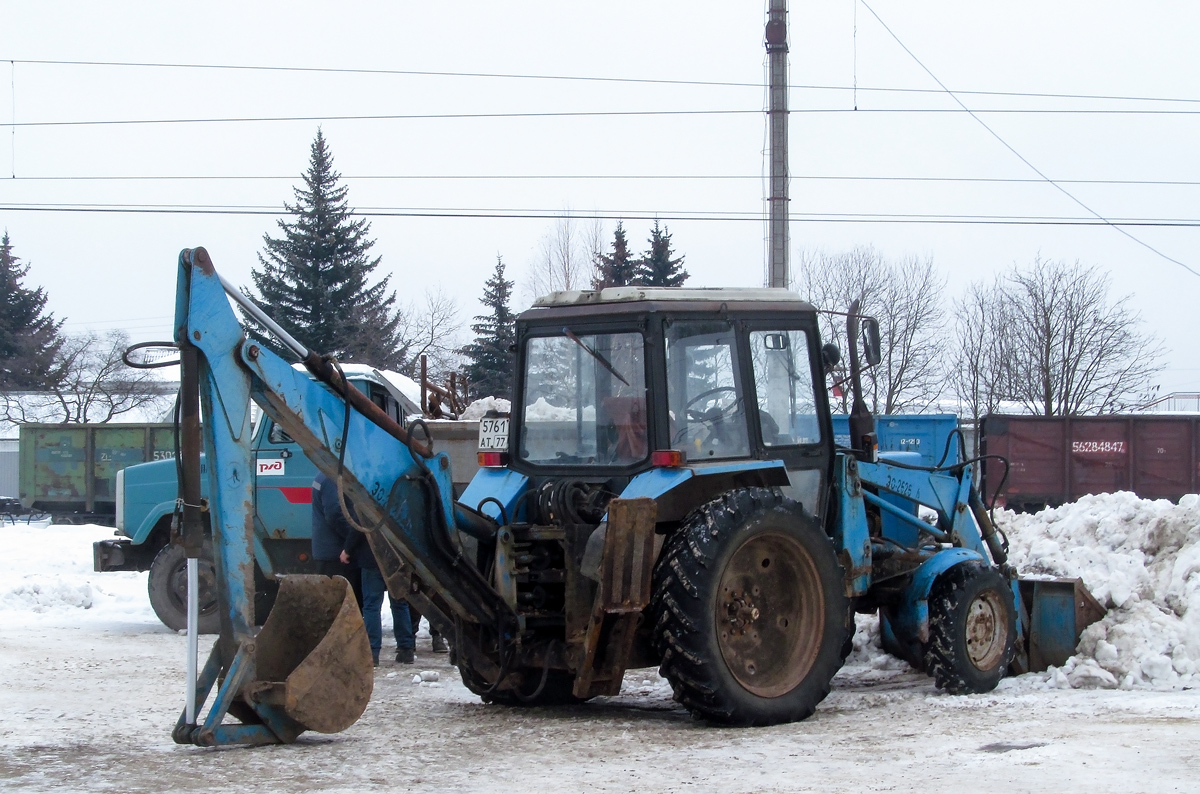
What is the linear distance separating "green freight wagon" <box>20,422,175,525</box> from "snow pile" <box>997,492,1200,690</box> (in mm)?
18050

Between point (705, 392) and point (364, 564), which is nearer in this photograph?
point (705, 392)

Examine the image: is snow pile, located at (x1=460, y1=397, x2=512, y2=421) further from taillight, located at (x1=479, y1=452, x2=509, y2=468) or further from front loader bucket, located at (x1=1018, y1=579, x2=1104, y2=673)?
front loader bucket, located at (x1=1018, y1=579, x2=1104, y2=673)

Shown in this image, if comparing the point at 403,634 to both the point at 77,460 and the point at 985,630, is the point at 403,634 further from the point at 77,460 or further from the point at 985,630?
the point at 77,460

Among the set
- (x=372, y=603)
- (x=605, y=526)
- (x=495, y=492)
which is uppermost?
(x=495, y=492)

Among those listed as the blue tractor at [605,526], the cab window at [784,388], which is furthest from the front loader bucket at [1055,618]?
the cab window at [784,388]

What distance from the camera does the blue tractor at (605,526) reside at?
5871 millimetres

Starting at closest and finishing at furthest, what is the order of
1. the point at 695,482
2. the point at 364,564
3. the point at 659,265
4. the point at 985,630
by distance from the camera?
1. the point at 695,482
2. the point at 985,630
3. the point at 364,564
4. the point at 659,265

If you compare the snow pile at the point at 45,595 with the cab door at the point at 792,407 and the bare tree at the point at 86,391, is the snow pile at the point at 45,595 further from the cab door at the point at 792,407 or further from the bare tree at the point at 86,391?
the bare tree at the point at 86,391

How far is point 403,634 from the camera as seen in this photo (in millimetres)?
9938

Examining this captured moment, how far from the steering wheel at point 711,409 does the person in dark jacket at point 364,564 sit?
346 centimetres

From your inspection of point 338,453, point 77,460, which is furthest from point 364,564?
point 77,460

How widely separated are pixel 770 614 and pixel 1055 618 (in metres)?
2.55

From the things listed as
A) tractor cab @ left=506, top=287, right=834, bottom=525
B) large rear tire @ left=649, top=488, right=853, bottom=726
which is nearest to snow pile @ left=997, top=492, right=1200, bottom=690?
large rear tire @ left=649, top=488, right=853, bottom=726

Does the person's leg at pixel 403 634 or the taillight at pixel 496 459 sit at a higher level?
the taillight at pixel 496 459
